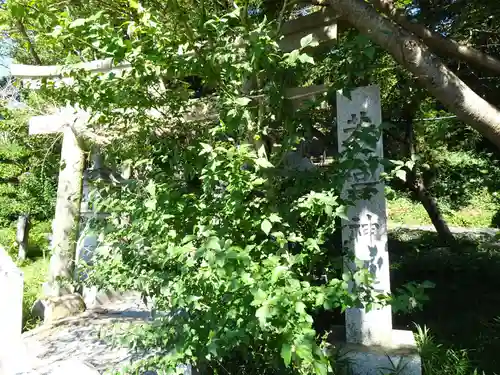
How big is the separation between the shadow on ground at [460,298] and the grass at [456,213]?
7.46 meters

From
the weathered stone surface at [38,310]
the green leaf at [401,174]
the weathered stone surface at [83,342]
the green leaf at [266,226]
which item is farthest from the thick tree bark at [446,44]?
the weathered stone surface at [38,310]

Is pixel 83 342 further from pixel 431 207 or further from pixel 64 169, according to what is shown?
pixel 431 207

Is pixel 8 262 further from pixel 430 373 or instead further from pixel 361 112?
pixel 430 373

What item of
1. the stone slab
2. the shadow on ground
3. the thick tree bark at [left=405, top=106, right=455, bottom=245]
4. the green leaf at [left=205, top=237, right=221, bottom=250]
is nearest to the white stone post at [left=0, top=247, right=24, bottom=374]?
the green leaf at [left=205, top=237, right=221, bottom=250]

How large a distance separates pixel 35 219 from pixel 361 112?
10.1m

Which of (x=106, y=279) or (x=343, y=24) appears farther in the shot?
(x=343, y=24)

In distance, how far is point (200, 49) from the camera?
224 cm

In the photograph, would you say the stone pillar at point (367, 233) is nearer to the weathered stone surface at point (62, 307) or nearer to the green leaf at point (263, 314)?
the green leaf at point (263, 314)

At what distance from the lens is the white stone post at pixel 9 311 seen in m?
2.06

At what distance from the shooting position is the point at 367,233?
2.80 m

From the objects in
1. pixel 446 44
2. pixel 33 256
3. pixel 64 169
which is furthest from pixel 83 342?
pixel 33 256

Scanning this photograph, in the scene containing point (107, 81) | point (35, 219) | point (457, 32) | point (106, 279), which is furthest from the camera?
point (35, 219)

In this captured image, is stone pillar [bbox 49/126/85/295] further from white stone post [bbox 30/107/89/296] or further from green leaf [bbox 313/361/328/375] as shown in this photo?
green leaf [bbox 313/361/328/375]

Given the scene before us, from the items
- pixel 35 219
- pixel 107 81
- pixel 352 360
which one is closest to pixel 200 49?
pixel 107 81
